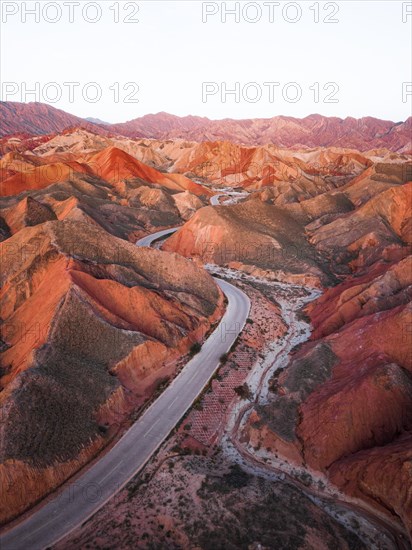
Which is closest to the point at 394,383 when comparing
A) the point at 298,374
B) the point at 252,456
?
the point at 298,374

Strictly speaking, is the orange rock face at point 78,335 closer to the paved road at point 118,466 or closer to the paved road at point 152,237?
the paved road at point 118,466

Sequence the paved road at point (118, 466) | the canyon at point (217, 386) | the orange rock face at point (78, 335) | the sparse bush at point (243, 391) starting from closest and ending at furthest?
the paved road at point (118, 466) < the canyon at point (217, 386) < the orange rock face at point (78, 335) < the sparse bush at point (243, 391)

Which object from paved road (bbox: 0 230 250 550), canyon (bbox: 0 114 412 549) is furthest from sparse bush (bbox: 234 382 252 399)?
paved road (bbox: 0 230 250 550)

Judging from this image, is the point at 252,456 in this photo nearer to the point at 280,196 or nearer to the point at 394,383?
the point at 394,383

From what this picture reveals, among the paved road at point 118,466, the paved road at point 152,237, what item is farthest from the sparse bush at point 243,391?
the paved road at point 152,237

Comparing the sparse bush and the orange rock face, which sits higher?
the orange rock face

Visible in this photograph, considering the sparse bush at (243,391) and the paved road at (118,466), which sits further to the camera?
the sparse bush at (243,391)

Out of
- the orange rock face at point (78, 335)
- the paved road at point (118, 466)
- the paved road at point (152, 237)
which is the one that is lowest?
the paved road at point (118, 466)

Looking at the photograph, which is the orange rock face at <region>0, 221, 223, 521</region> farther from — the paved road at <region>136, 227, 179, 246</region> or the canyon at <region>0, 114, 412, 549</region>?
the paved road at <region>136, 227, 179, 246</region>
